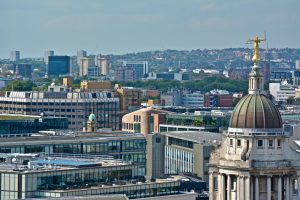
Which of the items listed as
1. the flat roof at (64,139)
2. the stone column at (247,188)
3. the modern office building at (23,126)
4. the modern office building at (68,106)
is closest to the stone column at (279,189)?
the stone column at (247,188)

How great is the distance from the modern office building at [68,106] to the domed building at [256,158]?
114104 mm

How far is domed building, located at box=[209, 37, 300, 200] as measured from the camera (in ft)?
160

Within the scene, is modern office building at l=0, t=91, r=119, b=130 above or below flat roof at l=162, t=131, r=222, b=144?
above

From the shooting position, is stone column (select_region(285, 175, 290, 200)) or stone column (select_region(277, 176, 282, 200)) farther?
stone column (select_region(285, 175, 290, 200))

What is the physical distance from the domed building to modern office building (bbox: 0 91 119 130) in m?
114

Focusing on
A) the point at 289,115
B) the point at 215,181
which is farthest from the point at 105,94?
the point at 215,181

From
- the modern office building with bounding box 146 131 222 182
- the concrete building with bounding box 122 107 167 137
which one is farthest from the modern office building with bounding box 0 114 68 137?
the concrete building with bounding box 122 107 167 137

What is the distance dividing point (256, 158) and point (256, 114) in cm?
156

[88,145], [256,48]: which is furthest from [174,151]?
[256,48]

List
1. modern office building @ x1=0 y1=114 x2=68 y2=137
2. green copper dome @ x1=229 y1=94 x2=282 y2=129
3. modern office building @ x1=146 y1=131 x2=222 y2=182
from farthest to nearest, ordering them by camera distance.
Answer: modern office building @ x1=0 y1=114 x2=68 y2=137 < modern office building @ x1=146 y1=131 x2=222 y2=182 < green copper dome @ x1=229 y1=94 x2=282 y2=129

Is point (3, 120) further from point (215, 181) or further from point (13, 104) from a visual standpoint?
point (215, 181)

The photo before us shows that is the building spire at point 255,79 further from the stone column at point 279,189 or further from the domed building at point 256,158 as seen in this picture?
the stone column at point 279,189

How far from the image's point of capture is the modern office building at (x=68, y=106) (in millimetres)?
167125

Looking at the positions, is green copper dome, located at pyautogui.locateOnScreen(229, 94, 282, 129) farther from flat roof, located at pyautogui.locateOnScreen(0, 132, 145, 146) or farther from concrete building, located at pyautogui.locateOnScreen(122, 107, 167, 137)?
concrete building, located at pyautogui.locateOnScreen(122, 107, 167, 137)
